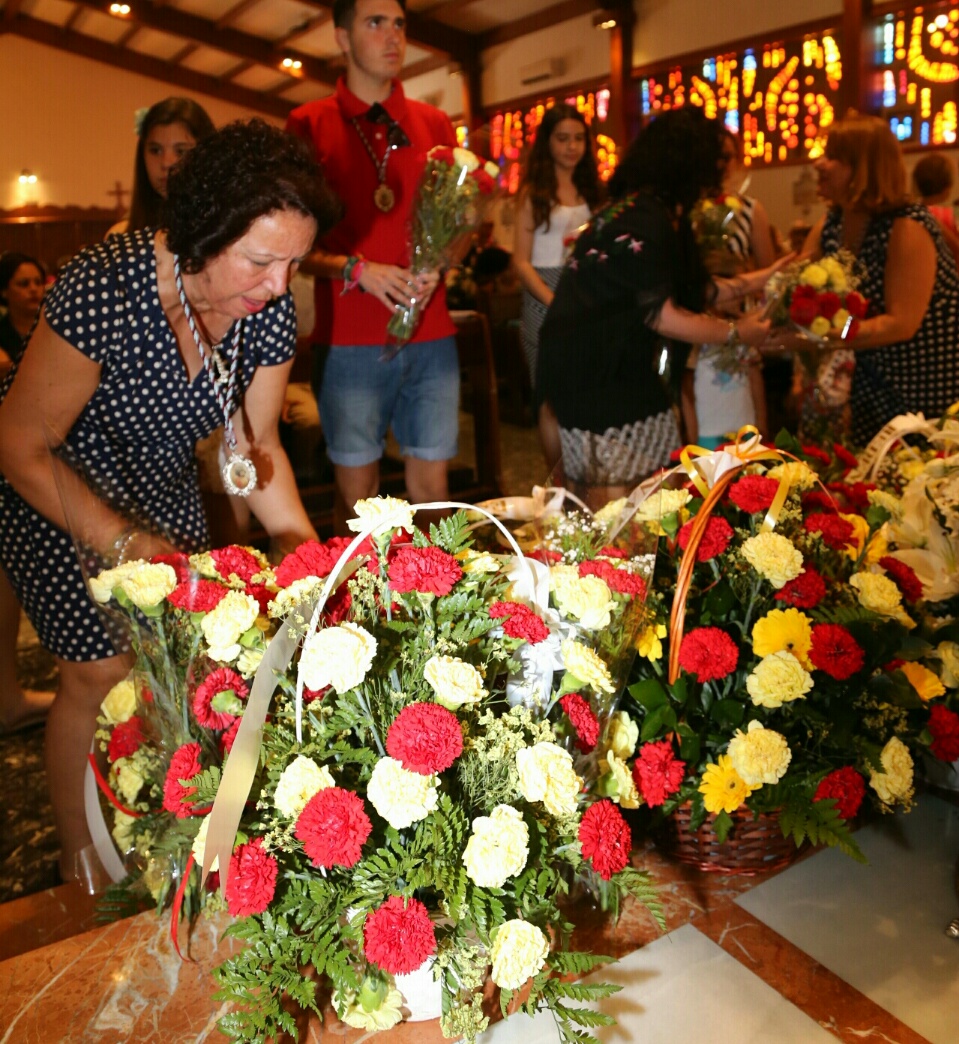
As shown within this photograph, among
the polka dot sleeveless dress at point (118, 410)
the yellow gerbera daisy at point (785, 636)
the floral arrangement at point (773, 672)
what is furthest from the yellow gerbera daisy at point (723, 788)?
the polka dot sleeveless dress at point (118, 410)

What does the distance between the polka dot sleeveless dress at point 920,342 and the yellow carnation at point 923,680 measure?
4.87ft

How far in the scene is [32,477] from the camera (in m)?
1.39

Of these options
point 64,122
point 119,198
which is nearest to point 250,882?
point 119,198

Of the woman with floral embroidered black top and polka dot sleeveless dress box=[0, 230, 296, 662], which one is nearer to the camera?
polka dot sleeveless dress box=[0, 230, 296, 662]

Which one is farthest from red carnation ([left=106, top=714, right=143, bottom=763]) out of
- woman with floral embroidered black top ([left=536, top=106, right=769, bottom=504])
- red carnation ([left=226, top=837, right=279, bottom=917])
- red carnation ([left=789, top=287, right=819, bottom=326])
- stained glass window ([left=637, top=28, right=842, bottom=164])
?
stained glass window ([left=637, top=28, right=842, bottom=164])

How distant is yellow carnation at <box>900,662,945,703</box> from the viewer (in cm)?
113

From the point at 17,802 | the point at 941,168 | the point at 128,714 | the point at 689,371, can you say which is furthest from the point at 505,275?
the point at 128,714

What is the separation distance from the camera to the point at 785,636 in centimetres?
106

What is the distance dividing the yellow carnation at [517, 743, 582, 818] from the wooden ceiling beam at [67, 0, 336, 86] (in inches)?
370

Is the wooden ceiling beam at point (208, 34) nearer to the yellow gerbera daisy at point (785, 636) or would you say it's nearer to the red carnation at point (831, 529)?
the red carnation at point (831, 529)

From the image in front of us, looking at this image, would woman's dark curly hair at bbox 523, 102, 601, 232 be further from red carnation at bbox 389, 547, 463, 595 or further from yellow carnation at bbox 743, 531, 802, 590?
red carnation at bbox 389, 547, 463, 595

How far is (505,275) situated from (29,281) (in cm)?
376

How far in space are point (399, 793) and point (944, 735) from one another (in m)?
0.70

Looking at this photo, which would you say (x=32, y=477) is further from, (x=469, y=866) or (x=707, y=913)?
(x=707, y=913)
